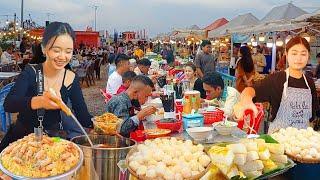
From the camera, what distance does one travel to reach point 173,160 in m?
2.17

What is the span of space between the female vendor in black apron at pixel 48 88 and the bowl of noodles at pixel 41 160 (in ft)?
1.06

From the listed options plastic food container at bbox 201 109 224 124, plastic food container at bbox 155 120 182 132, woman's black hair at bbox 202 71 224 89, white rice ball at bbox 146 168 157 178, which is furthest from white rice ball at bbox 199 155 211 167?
woman's black hair at bbox 202 71 224 89

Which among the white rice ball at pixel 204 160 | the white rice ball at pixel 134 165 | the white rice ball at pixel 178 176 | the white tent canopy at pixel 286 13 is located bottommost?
the white rice ball at pixel 178 176

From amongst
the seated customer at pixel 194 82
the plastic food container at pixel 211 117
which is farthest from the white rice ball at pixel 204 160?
the seated customer at pixel 194 82

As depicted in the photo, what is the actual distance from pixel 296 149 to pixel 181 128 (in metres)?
1.33

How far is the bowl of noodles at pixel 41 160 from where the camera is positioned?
1.98 metres

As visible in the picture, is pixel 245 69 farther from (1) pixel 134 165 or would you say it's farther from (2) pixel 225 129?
(1) pixel 134 165

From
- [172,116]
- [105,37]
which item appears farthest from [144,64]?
[105,37]

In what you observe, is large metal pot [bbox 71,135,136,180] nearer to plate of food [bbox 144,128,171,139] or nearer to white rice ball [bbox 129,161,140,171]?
white rice ball [bbox 129,161,140,171]

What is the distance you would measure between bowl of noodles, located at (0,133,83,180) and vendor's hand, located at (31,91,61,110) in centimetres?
23

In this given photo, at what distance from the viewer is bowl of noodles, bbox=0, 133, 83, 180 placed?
198cm

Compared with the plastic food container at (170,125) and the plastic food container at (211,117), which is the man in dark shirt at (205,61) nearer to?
the plastic food container at (211,117)

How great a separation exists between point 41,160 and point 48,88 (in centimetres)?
90

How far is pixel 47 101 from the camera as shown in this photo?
2340 millimetres
